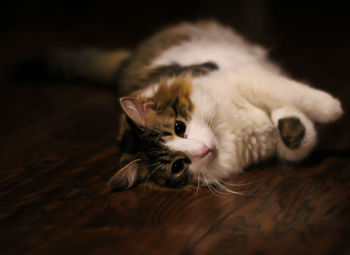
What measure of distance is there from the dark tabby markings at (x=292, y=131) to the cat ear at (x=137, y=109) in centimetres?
49

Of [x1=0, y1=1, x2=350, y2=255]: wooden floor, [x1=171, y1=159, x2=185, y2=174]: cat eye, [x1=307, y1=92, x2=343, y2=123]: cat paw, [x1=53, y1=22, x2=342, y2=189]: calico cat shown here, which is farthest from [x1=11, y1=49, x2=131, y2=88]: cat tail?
[x1=307, y1=92, x2=343, y2=123]: cat paw

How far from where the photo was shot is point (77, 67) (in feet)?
8.13

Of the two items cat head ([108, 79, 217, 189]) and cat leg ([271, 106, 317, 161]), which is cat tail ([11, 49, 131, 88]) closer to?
cat head ([108, 79, 217, 189])

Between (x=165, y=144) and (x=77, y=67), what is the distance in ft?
4.95

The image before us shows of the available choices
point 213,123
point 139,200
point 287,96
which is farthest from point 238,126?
point 139,200

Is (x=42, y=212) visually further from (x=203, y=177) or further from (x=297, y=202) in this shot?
(x=297, y=202)

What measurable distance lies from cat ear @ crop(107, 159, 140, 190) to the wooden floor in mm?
35

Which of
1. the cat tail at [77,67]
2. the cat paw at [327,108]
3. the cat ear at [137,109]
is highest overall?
the cat tail at [77,67]

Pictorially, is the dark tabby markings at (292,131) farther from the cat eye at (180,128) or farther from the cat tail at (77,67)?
the cat tail at (77,67)

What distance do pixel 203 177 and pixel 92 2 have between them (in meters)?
4.41

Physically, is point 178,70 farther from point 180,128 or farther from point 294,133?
point 294,133

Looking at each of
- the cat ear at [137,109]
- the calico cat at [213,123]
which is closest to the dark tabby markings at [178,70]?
the calico cat at [213,123]

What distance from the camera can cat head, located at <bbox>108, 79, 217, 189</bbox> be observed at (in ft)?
3.90

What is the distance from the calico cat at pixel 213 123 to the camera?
122cm
